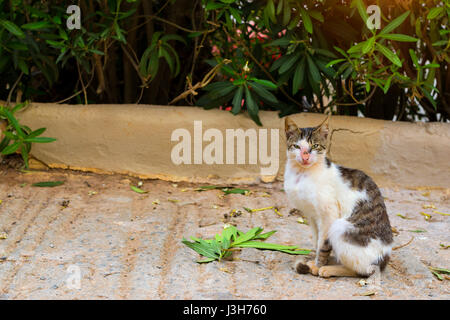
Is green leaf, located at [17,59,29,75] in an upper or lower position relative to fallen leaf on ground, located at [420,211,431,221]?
upper

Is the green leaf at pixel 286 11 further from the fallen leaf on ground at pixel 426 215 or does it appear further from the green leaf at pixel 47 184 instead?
the green leaf at pixel 47 184

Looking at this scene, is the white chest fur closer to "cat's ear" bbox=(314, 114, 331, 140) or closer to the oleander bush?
"cat's ear" bbox=(314, 114, 331, 140)

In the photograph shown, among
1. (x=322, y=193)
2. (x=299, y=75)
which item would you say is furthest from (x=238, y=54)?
(x=322, y=193)

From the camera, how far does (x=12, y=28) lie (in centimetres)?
417

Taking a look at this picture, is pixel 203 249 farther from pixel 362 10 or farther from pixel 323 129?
pixel 362 10

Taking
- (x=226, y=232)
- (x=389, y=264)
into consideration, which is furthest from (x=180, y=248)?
(x=389, y=264)

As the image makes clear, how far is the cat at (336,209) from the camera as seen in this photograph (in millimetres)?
2920

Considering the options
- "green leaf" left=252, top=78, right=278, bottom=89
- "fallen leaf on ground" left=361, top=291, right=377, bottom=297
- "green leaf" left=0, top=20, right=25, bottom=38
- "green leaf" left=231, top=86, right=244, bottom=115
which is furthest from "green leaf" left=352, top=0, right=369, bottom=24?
"green leaf" left=0, top=20, right=25, bottom=38

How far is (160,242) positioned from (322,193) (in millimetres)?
1051

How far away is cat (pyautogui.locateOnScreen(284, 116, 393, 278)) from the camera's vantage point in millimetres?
2920

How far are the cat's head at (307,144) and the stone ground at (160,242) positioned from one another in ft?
1.98

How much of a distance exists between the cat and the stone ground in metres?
0.10

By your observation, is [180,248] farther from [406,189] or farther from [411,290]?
[406,189]

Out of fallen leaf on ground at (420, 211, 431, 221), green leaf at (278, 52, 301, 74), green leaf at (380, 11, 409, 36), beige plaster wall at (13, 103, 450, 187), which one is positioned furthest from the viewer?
beige plaster wall at (13, 103, 450, 187)
